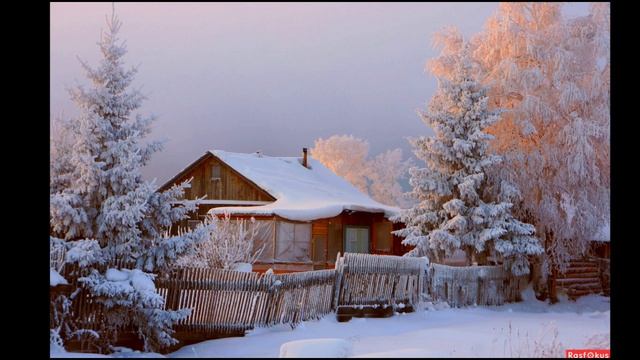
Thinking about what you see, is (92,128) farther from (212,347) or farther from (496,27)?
(496,27)

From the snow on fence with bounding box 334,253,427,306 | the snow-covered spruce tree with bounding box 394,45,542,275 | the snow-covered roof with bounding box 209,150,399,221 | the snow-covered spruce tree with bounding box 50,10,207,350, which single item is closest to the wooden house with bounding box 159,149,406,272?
the snow-covered roof with bounding box 209,150,399,221

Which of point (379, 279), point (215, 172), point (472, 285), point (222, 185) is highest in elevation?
point (215, 172)

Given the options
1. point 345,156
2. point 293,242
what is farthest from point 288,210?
point 345,156

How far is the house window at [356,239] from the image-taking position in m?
36.8

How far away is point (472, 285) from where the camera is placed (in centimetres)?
2289

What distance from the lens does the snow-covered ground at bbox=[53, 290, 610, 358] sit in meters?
11.2

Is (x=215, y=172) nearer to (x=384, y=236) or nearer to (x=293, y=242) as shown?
(x=293, y=242)

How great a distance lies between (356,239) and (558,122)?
14793 mm

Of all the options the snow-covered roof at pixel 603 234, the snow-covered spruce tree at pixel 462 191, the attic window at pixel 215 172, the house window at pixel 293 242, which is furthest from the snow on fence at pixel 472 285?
the attic window at pixel 215 172

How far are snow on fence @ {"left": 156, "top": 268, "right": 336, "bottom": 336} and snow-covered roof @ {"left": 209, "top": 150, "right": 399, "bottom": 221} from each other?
16.5m

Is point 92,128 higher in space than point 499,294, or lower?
higher
